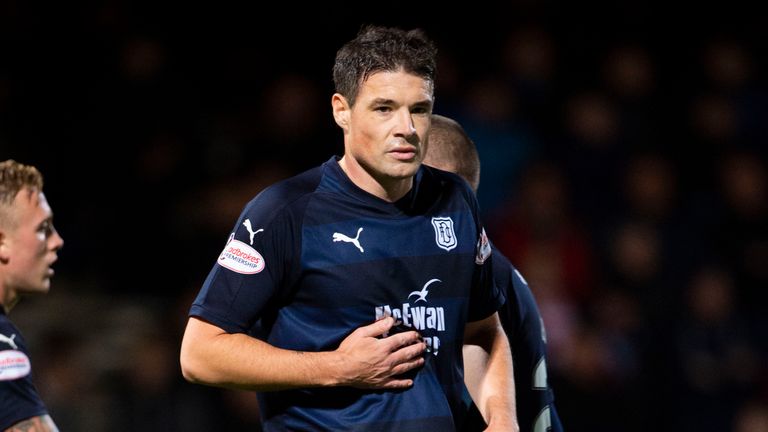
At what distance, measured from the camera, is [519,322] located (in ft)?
14.8

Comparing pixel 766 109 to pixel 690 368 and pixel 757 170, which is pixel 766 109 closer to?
pixel 757 170

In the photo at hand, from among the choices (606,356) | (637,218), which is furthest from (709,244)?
(606,356)

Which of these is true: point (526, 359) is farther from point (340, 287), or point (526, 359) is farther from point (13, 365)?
point (13, 365)

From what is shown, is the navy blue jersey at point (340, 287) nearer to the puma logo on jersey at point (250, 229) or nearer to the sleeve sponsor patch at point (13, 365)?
the puma logo on jersey at point (250, 229)

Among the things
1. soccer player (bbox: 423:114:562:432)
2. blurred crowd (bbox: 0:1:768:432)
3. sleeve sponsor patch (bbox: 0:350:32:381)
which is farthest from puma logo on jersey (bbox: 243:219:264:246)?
blurred crowd (bbox: 0:1:768:432)

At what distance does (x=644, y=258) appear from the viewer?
25.8ft

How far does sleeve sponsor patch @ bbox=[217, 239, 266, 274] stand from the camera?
3.61m

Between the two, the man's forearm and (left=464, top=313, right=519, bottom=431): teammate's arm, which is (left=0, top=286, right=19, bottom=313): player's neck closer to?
the man's forearm

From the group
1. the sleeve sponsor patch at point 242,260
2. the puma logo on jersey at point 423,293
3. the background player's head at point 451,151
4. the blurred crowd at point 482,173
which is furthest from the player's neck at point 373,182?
the blurred crowd at point 482,173

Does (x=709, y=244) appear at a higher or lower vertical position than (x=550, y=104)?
lower

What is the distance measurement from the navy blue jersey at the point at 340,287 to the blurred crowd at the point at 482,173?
2.86 meters

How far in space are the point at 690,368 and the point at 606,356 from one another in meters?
0.66

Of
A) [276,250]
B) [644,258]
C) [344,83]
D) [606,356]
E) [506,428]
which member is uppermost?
[344,83]

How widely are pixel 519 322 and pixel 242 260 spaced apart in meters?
1.28
